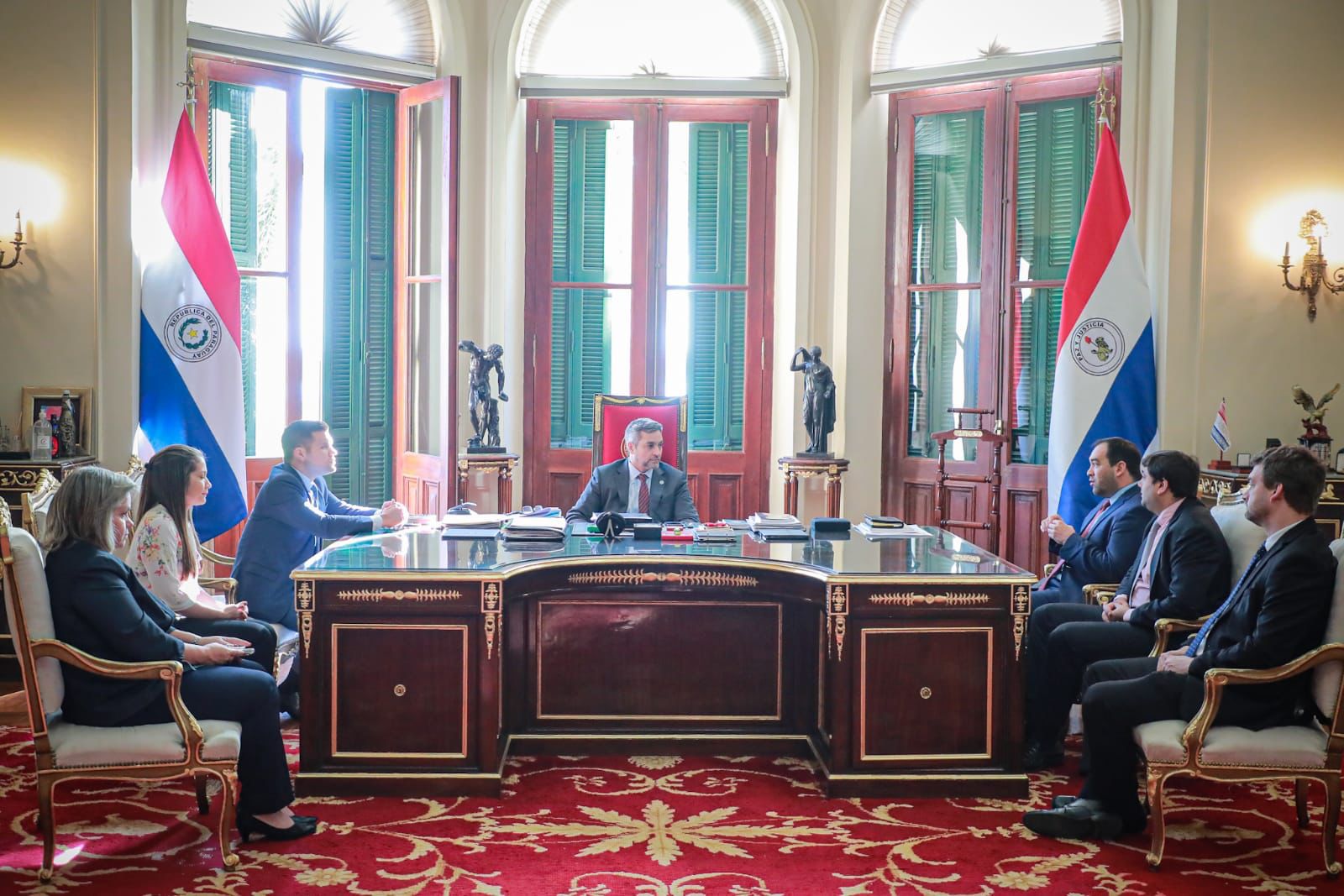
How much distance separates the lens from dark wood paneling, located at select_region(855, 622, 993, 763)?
4105mm

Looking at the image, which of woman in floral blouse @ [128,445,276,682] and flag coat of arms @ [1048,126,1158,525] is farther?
flag coat of arms @ [1048,126,1158,525]

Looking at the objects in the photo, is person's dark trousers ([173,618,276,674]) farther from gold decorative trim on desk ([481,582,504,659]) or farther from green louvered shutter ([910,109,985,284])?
green louvered shutter ([910,109,985,284])

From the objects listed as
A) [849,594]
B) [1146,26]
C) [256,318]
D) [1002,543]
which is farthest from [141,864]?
[1146,26]

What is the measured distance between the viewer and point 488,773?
4090 millimetres

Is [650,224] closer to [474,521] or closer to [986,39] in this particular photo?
[986,39]

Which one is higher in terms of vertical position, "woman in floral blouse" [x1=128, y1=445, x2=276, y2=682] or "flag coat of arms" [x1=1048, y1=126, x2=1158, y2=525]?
"flag coat of arms" [x1=1048, y1=126, x2=1158, y2=525]

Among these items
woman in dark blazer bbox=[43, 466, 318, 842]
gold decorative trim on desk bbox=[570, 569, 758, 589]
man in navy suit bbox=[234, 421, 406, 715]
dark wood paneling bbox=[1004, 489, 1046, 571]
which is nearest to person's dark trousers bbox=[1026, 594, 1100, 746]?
gold decorative trim on desk bbox=[570, 569, 758, 589]

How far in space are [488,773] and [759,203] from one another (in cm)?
431

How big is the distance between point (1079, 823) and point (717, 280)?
14.4ft

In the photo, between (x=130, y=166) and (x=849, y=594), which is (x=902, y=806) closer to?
(x=849, y=594)

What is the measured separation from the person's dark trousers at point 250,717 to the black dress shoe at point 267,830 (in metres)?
0.03

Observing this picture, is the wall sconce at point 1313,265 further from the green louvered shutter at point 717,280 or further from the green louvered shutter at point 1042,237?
the green louvered shutter at point 717,280

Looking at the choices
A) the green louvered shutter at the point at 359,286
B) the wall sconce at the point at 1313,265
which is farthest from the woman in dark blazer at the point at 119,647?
the wall sconce at the point at 1313,265

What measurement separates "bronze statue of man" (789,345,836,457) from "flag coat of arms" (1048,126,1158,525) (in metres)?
1.15
